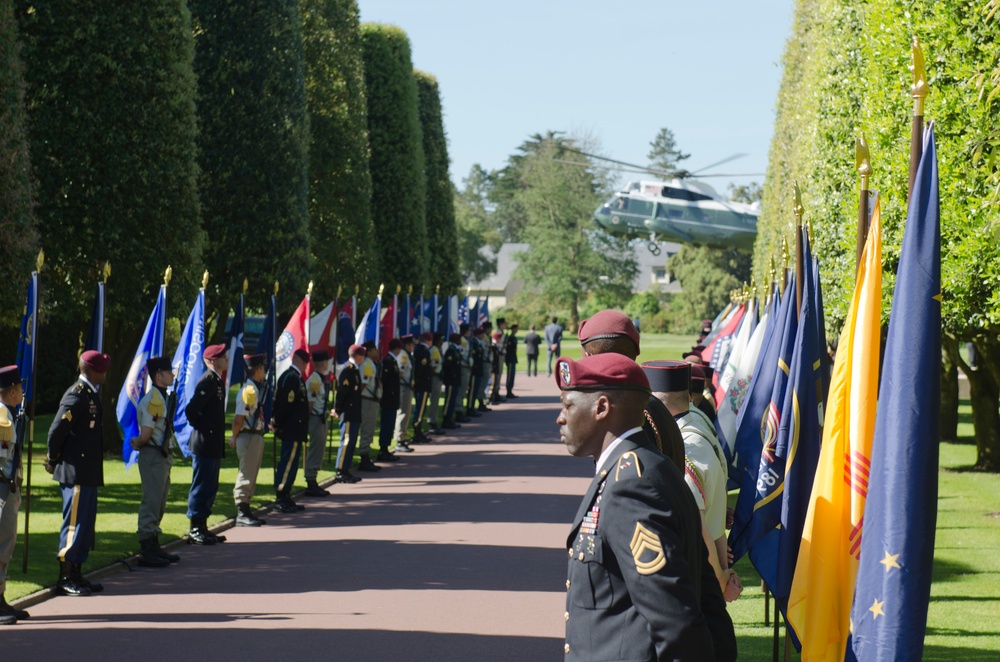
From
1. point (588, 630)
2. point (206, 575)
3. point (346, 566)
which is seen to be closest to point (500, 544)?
point (346, 566)

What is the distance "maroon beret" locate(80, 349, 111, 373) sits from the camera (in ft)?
35.9

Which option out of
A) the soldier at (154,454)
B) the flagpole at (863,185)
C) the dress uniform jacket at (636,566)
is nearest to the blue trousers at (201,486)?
the soldier at (154,454)

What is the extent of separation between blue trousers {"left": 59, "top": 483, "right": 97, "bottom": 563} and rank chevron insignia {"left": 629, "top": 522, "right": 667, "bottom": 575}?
7826 mm

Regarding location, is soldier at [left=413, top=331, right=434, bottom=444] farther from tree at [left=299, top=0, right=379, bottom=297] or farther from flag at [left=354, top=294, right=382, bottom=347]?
tree at [left=299, top=0, right=379, bottom=297]

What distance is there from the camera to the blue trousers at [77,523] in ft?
34.6

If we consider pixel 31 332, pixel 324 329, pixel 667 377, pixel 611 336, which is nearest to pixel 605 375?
pixel 611 336

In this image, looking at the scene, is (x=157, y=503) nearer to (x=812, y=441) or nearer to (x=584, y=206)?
(x=812, y=441)

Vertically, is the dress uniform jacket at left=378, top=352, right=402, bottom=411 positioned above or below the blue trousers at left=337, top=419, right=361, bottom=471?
above

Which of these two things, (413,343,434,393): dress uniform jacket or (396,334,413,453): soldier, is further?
(413,343,434,393): dress uniform jacket

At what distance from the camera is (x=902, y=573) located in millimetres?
5301

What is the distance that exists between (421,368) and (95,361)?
14351 millimetres

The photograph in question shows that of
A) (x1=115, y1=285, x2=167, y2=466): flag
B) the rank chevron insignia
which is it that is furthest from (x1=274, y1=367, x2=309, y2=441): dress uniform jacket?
the rank chevron insignia

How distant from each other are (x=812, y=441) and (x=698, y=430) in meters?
1.33

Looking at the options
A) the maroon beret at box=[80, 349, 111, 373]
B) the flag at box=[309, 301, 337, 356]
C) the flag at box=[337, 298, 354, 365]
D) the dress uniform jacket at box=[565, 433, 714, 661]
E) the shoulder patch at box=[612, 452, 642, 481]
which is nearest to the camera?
the dress uniform jacket at box=[565, 433, 714, 661]
